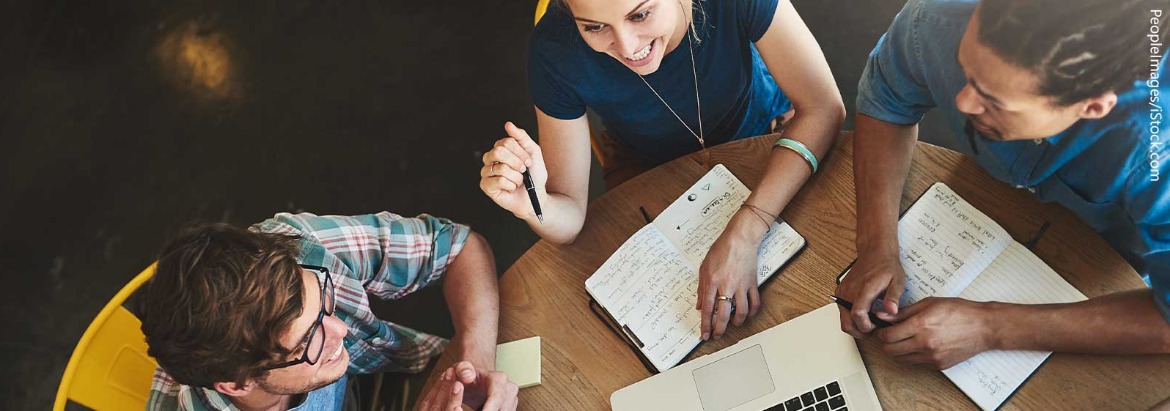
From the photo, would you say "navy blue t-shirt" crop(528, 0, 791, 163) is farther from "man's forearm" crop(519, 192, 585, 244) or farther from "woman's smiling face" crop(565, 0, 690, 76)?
"man's forearm" crop(519, 192, 585, 244)

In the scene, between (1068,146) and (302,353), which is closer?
(1068,146)

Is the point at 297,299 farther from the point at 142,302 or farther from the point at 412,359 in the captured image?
the point at 412,359

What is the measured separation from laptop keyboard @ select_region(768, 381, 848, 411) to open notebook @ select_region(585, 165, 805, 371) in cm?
18

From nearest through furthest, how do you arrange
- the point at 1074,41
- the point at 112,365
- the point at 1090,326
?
the point at 1074,41, the point at 1090,326, the point at 112,365

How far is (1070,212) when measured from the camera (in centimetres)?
127

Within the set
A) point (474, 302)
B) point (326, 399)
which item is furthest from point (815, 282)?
point (326, 399)

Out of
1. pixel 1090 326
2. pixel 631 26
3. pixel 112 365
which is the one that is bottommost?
pixel 1090 326

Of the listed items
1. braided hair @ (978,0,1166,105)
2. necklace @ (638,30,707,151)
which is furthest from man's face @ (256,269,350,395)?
braided hair @ (978,0,1166,105)

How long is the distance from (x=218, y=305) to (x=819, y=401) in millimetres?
937

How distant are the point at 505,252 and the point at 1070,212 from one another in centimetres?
163

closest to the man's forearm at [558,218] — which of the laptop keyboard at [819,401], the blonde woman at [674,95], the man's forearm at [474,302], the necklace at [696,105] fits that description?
the blonde woman at [674,95]

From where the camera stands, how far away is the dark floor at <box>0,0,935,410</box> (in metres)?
2.66

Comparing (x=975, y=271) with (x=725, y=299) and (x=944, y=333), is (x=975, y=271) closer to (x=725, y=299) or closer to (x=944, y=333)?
(x=944, y=333)

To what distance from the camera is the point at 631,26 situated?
125 cm
